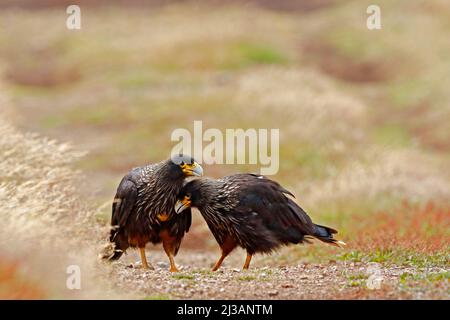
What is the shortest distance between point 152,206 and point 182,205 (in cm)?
44

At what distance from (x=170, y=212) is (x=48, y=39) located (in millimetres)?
36188

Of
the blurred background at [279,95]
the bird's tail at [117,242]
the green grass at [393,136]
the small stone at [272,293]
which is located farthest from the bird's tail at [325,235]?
the green grass at [393,136]

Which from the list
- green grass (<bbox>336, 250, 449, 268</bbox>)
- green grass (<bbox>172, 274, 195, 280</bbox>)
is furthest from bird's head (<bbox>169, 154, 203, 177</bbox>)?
green grass (<bbox>336, 250, 449, 268</bbox>)

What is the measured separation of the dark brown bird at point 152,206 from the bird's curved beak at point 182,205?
7 centimetres

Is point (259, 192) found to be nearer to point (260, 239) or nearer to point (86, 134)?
point (260, 239)

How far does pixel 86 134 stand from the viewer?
93.1ft

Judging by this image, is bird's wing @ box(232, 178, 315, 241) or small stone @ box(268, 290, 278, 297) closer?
small stone @ box(268, 290, 278, 297)

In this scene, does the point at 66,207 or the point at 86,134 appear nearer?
the point at 66,207

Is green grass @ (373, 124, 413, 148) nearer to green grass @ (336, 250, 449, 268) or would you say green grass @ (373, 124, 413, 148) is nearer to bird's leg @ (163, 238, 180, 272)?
green grass @ (336, 250, 449, 268)

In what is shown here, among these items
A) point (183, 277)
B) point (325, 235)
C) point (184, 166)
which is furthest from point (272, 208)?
point (183, 277)

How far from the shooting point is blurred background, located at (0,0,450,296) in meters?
18.3

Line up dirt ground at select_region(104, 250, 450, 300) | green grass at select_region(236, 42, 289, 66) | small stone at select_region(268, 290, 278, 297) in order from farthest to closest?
green grass at select_region(236, 42, 289, 66) < small stone at select_region(268, 290, 278, 297) < dirt ground at select_region(104, 250, 450, 300)
